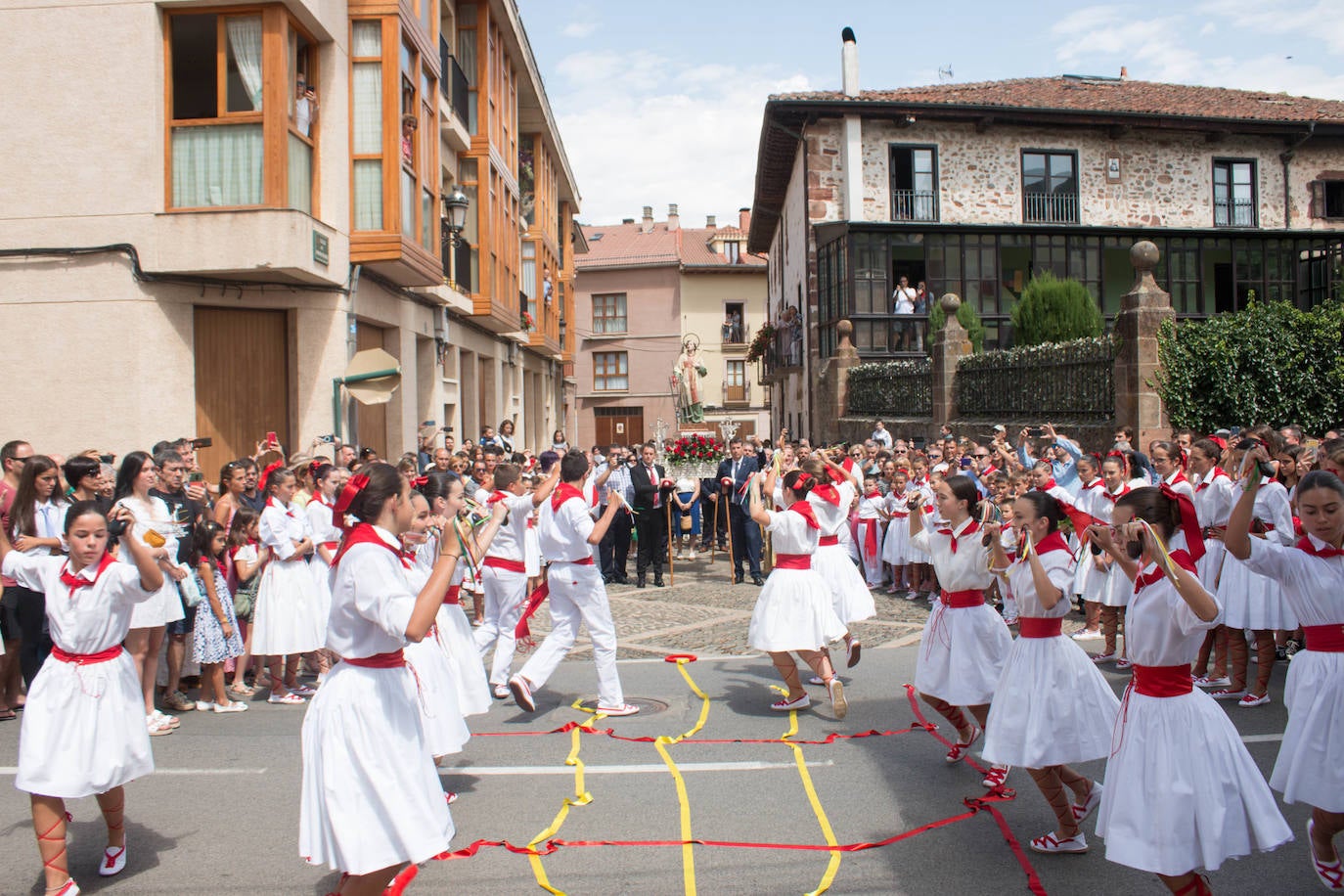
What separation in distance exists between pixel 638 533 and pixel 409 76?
7.72 meters

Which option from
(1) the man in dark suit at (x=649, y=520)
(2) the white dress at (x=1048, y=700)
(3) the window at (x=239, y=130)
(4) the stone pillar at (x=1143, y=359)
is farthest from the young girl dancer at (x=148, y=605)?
(4) the stone pillar at (x=1143, y=359)

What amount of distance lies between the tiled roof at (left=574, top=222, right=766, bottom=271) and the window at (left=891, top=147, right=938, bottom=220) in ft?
91.5

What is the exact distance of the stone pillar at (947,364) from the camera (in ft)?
71.4

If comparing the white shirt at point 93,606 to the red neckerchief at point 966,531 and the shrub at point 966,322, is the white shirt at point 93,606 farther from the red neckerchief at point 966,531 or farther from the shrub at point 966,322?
the shrub at point 966,322

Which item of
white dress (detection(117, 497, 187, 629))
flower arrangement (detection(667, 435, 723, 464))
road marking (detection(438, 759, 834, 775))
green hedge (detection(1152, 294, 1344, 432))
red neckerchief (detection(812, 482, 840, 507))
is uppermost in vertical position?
green hedge (detection(1152, 294, 1344, 432))

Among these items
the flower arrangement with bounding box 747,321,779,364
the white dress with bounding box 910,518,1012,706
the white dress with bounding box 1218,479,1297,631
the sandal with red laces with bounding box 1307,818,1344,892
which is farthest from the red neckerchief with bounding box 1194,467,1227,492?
the flower arrangement with bounding box 747,321,779,364

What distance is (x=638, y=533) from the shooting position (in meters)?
16.0

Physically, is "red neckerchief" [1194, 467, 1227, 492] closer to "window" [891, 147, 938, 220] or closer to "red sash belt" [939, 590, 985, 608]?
"red sash belt" [939, 590, 985, 608]

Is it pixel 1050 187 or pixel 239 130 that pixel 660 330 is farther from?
pixel 239 130

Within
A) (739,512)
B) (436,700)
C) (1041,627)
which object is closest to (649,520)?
(739,512)

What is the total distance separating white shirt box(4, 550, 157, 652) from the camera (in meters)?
4.86

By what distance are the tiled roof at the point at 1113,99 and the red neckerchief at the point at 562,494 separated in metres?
23.3

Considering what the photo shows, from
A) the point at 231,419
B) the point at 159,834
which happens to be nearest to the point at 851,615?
the point at 159,834

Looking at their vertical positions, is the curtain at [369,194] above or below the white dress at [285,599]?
above
